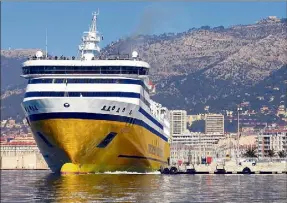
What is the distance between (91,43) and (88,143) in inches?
658

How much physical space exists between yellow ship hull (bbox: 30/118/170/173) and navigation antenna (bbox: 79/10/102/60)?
10243 millimetres

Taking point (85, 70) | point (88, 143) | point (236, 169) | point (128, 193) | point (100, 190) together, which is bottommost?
point (128, 193)

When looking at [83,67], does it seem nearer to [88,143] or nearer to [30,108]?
[30,108]

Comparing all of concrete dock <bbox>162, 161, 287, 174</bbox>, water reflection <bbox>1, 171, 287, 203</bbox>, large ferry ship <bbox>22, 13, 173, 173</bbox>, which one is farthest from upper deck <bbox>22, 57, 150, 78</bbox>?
concrete dock <bbox>162, 161, 287, 174</bbox>

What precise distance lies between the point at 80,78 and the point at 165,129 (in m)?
41.5

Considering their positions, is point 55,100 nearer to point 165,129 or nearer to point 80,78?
point 80,78

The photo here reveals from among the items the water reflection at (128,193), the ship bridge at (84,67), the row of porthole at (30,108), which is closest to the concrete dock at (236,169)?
the ship bridge at (84,67)

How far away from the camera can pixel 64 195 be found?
55.1 metres

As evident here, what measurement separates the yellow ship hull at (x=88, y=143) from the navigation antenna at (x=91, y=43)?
10.2 meters

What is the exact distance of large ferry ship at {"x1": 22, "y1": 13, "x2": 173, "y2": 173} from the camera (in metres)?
83.0

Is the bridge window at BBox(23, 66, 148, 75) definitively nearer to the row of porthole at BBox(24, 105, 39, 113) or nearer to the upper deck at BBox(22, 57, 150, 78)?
the upper deck at BBox(22, 57, 150, 78)

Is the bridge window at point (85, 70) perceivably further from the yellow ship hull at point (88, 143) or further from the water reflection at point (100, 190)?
the water reflection at point (100, 190)

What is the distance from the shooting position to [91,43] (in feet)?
317

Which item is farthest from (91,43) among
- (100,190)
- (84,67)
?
(100,190)
